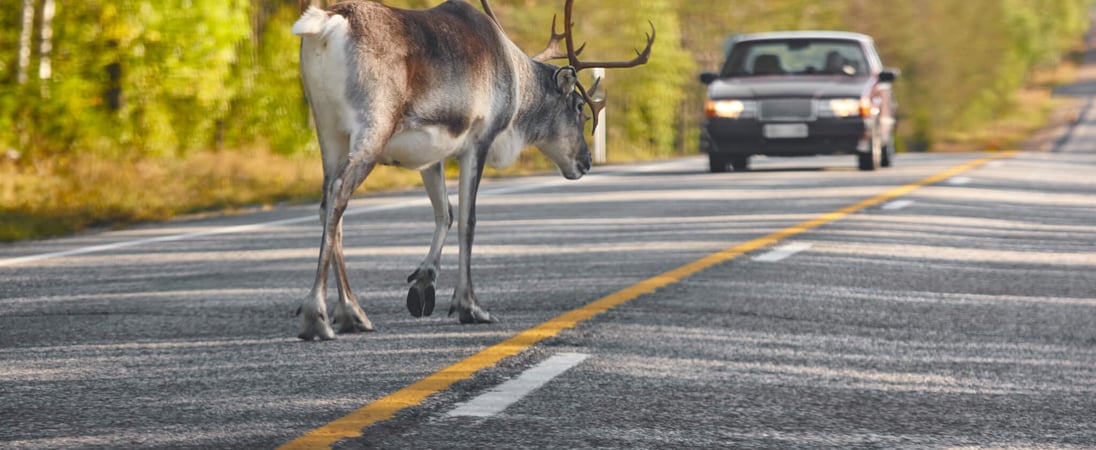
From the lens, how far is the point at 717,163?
24.8m

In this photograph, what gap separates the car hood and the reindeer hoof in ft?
50.3

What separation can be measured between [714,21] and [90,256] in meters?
67.3

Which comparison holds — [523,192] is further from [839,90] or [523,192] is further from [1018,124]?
[1018,124]

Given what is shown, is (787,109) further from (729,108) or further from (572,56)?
(572,56)

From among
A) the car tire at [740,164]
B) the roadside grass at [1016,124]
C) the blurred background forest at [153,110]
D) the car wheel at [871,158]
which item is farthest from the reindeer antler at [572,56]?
the roadside grass at [1016,124]

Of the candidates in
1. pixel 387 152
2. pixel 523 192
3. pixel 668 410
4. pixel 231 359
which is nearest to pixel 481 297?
pixel 387 152

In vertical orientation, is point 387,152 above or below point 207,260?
above

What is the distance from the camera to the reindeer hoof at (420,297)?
824cm

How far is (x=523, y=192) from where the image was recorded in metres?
19.8

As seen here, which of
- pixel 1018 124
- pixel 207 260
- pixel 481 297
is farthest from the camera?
pixel 1018 124

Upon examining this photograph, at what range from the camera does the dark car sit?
2316 centimetres

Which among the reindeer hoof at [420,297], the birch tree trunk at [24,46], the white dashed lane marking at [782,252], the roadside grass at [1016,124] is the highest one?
the birch tree trunk at [24,46]

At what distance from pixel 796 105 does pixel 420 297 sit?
15.4 m

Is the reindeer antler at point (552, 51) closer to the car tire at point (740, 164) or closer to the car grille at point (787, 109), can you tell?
the car grille at point (787, 109)
